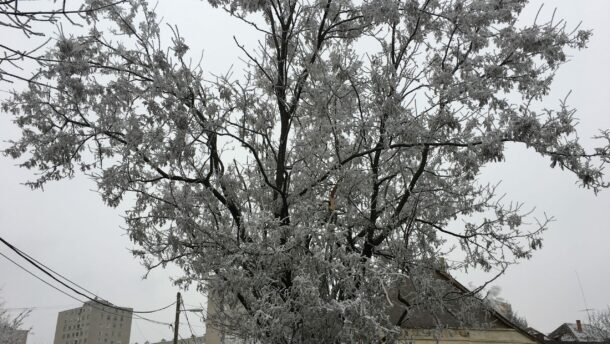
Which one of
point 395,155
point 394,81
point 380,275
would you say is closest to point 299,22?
point 394,81

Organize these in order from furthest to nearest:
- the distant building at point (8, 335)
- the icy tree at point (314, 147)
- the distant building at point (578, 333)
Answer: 1. the distant building at point (578, 333)
2. the distant building at point (8, 335)
3. the icy tree at point (314, 147)

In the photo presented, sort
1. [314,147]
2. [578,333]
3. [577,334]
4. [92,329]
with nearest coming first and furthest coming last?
[314,147], [577,334], [578,333], [92,329]

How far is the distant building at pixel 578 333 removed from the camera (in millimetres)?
35091

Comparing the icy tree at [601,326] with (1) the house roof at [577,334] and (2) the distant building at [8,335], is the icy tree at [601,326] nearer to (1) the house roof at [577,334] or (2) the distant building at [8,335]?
(1) the house roof at [577,334]

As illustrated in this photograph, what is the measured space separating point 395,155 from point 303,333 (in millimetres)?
3976

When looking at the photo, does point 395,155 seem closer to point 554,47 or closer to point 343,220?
point 343,220

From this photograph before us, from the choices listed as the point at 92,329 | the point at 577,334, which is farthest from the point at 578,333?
the point at 92,329

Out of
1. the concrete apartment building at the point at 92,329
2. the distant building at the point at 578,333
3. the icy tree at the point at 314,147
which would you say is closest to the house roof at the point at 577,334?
the distant building at the point at 578,333

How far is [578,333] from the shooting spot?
40406 mm

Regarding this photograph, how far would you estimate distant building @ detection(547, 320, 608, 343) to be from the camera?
35.1 metres

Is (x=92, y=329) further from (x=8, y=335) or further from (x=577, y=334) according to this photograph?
(x=577, y=334)

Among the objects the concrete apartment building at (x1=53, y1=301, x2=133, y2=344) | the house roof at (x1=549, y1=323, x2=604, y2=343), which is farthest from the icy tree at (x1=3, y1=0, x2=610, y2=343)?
the concrete apartment building at (x1=53, y1=301, x2=133, y2=344)

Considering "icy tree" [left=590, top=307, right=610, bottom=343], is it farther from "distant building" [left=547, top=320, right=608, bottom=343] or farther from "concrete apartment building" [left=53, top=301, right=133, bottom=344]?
"concrete apartment building" [left=53, top=301, right=133, bottom=344]

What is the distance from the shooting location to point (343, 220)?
839 cm
